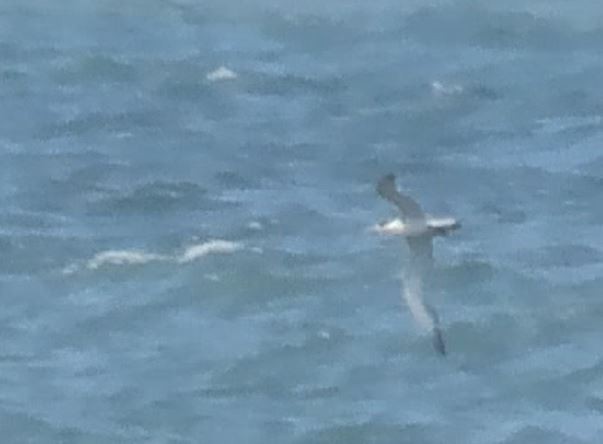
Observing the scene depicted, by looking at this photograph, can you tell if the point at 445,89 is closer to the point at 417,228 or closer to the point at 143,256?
the point at 143,256

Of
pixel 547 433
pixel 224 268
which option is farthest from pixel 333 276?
pixel 547 433

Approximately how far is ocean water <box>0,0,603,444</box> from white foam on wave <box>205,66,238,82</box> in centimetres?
9

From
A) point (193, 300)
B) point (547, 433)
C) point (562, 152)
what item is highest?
point (562, 152)

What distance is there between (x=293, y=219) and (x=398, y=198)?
45.0 feet

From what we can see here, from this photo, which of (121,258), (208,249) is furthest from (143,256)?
(208,249)

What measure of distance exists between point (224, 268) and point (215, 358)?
3280 millimetres

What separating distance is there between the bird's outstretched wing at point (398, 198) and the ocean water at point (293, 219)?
5.39 meters

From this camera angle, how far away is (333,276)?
4225 centimetres

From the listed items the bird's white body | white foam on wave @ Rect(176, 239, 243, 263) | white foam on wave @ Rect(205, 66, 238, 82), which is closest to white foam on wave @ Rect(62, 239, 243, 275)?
white foam on wave @ Rect(176, 239, 243, 263)

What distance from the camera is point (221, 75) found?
177 feet

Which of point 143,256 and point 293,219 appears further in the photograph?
point 293,219

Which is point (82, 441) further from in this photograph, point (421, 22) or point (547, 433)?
point (421, 22)

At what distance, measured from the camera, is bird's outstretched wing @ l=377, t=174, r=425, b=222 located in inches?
1184

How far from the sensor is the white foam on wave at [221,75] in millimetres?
53750
